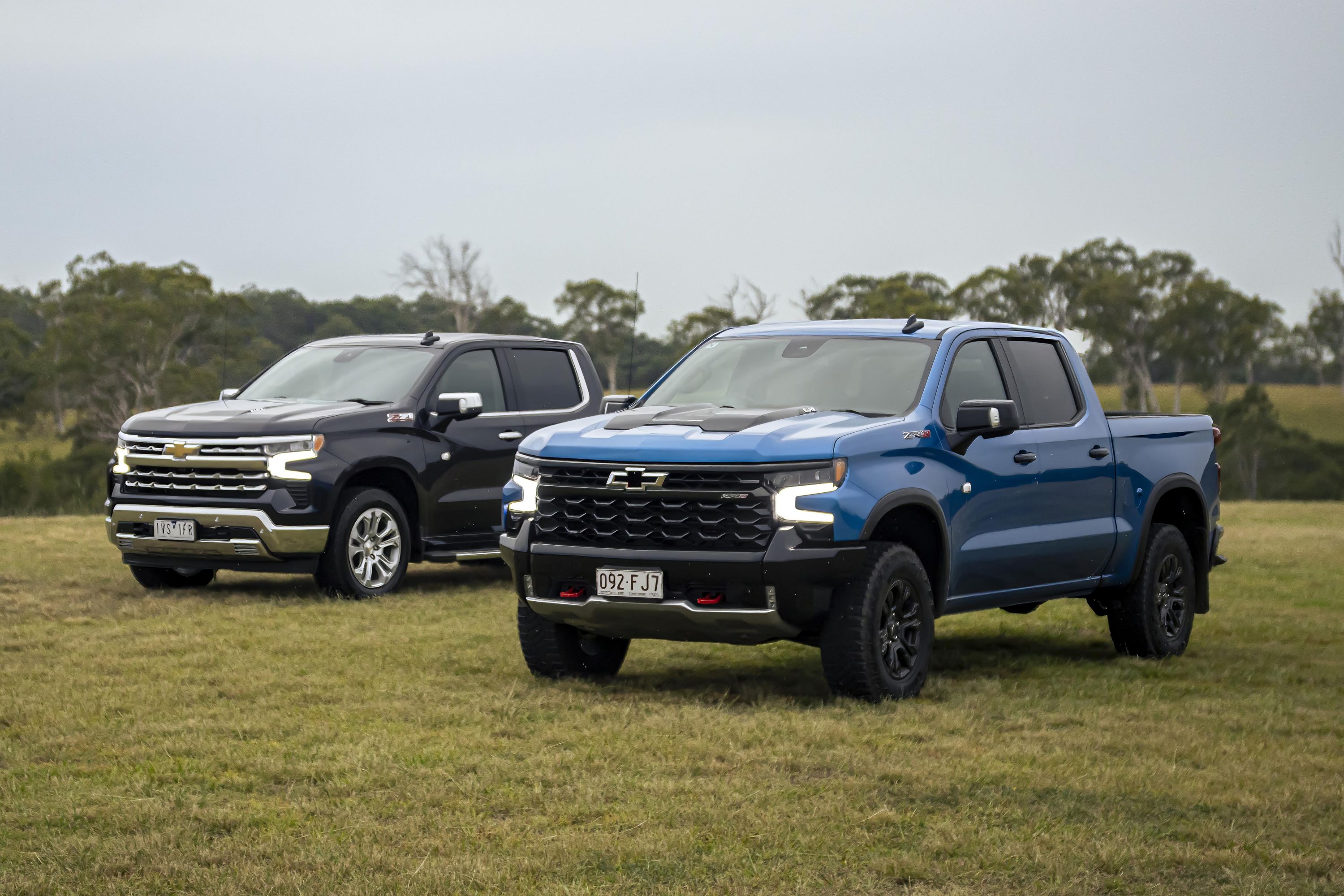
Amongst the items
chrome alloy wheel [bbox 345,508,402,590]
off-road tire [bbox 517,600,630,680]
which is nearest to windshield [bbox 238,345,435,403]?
chrome alloy wheel [bbox 345,508,402,590]

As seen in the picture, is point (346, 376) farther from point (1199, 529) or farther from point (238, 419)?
point (1199, 529)

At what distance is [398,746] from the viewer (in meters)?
6.95

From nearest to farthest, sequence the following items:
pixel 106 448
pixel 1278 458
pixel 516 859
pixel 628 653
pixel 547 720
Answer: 1. pixel 516 859
2. pixel 547 720
3. pixel 628 653
4. pixel 106 448
5. pixel 1278 458

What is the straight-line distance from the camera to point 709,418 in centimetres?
820

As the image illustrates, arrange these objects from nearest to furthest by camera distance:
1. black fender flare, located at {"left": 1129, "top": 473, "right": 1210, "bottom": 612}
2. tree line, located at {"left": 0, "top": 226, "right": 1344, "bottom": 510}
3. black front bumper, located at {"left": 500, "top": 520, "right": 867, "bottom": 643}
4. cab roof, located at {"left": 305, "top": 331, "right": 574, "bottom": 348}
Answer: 1. black front bumper, located at {"left": 500, "top": 520, "right": 867, "bottom": 643}
2. black fender flare, located at {"left": 1129, "top": 473, "right": 1210, "bottom": 612}
3. cab roof, located at {"left": 305, "top": 331, "right": 574, "bottom": 348}
4. tree line, located at {"left": 0, "top": 226, "right": 1344, "bottom": 510}

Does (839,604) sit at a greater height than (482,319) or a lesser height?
lesser

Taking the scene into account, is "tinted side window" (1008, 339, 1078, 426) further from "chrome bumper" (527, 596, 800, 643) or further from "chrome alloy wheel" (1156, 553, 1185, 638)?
"chrome bumper" (527, 596, 800, 643)

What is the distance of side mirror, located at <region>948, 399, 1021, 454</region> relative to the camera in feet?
27.6

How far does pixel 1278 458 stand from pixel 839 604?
242ft

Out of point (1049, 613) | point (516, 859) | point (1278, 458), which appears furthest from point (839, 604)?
point (1278, 458)

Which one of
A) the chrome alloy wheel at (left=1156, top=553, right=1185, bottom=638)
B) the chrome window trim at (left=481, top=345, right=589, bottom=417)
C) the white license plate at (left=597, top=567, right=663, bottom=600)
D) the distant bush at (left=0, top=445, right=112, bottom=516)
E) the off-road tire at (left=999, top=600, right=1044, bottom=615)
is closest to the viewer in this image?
the white license plate at (left=597, top=567, right=663, bottom=600)

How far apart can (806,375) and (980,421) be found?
1002 mm

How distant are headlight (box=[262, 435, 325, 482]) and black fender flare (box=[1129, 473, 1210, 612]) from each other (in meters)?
5.82

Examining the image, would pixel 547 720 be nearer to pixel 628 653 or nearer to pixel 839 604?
pixel 839 604
